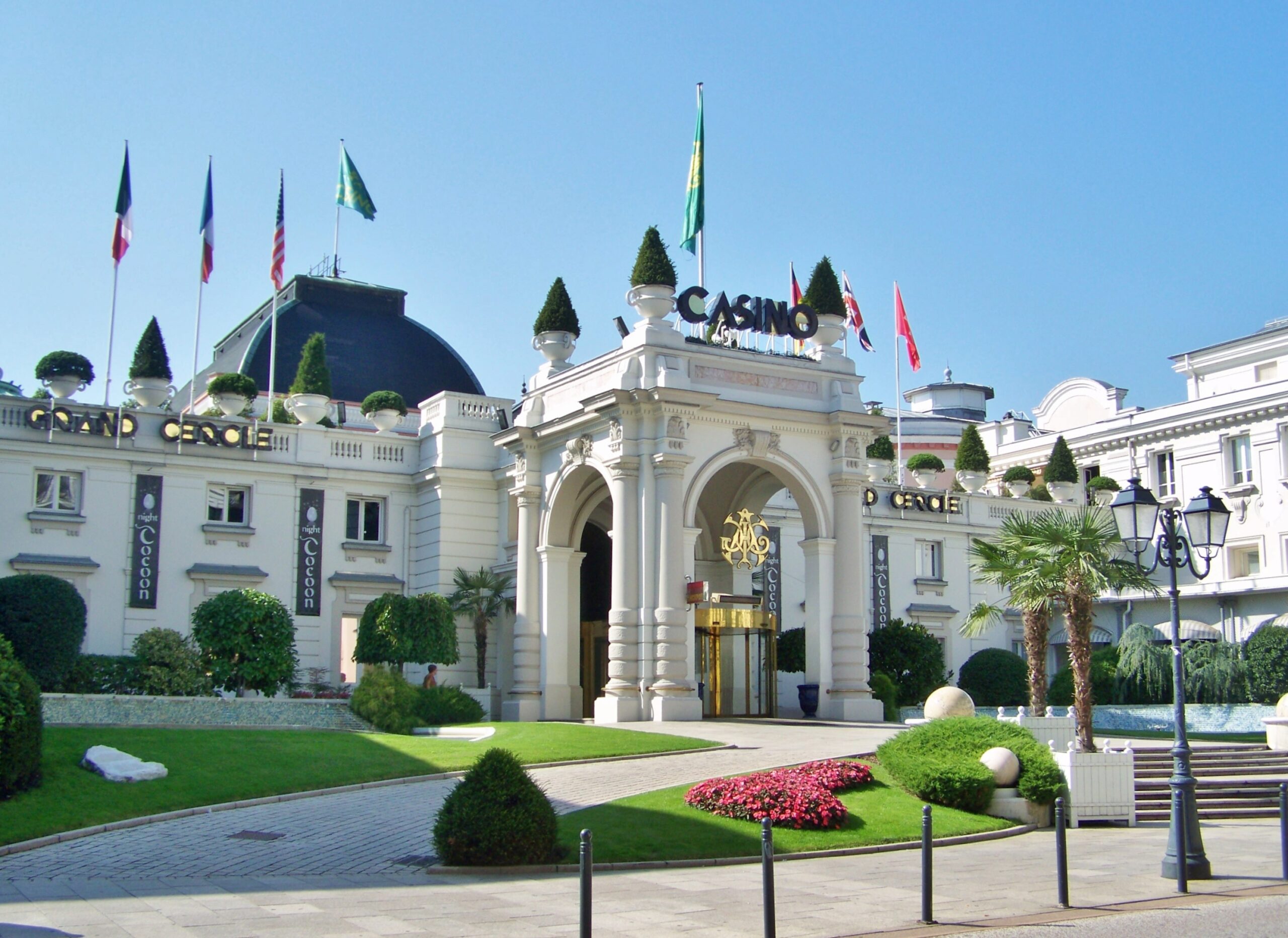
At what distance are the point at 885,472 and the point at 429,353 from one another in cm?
2265

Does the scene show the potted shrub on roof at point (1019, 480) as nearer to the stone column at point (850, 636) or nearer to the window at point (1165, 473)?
the window at point (1165, 473)

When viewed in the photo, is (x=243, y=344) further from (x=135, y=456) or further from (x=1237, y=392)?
(x=1237, y=392)

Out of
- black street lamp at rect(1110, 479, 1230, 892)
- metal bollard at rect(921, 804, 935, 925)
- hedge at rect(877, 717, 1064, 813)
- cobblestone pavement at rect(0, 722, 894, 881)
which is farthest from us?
hedge at rect(877, 717, 1064, 813)

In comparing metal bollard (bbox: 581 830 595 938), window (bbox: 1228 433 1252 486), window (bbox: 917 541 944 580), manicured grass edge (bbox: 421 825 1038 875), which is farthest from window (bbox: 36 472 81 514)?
window (bbox: 1228 433 1252 486)

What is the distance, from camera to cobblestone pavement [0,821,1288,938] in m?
12.5

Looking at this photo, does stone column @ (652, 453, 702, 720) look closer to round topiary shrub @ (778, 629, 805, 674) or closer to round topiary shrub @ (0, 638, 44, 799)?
round topiary shrub @ (778, 629, 805, 674)

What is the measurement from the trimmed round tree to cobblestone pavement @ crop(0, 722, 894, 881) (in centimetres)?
2867

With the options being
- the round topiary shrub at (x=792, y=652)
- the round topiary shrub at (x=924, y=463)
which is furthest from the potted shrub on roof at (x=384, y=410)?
the round topiary shrub at (x=924, y=463)

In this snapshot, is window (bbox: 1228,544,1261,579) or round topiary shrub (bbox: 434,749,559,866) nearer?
round topiary shrub (bbox: 434,749,559,866)

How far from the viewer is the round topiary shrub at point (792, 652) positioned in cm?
4078

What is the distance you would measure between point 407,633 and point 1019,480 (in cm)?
2748

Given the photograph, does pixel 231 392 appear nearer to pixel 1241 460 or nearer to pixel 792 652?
pixel 792 652

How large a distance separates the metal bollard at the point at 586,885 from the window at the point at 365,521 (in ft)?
103

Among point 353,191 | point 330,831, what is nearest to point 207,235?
point 353,191
